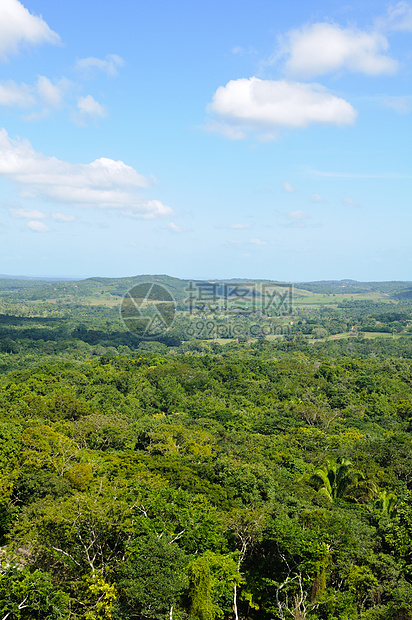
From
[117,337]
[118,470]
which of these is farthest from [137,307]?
[118,470]

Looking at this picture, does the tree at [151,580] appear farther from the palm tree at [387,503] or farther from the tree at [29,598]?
the palm tree at [387,503]

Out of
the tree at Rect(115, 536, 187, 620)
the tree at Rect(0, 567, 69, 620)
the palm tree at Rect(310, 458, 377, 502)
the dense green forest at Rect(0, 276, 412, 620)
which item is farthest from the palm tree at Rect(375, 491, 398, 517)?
the tree at Rect(0, 567, 69, 620)

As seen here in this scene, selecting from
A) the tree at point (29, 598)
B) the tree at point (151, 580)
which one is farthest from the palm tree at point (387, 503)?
the tree at point (29, 598)

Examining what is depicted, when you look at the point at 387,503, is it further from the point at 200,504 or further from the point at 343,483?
the point at 200,504

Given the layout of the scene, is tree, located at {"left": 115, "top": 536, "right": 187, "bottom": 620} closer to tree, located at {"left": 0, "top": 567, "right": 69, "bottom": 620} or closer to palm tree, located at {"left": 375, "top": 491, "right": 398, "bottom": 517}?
tree, located at {"left": 0, "top": 567, "right": 69, "bottom": 620}

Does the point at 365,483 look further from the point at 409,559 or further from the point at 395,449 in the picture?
the point at 409,559
